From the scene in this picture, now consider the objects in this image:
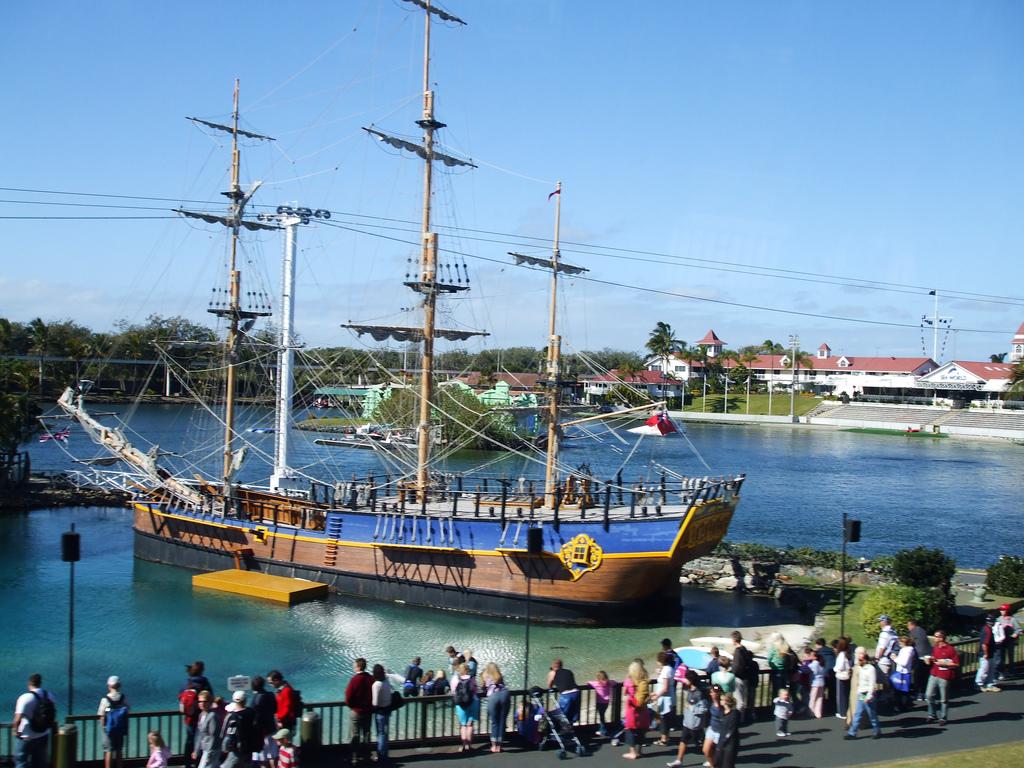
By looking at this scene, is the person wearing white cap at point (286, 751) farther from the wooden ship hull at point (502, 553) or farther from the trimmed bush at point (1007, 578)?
the trimmed bush at point (1007, 578)

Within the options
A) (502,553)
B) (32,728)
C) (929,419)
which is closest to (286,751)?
(32,728)

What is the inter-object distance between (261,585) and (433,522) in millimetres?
5680

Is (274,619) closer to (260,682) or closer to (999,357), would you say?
(260,682)

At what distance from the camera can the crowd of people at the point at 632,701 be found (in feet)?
34.6

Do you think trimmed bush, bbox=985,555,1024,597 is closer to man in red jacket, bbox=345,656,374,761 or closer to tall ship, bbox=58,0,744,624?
tall ship, bbox=58,0,744,624

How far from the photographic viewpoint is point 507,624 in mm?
24641

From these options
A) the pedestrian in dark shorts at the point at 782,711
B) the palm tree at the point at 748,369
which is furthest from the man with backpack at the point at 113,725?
the palm tree at the point at 748,369

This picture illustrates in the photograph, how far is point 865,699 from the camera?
1230cm

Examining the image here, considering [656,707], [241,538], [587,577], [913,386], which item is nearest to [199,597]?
[241,538]

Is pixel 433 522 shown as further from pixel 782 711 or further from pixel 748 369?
pixel 748 369

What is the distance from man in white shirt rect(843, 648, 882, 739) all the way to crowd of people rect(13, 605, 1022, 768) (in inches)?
0.5

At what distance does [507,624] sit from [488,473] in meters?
38.2

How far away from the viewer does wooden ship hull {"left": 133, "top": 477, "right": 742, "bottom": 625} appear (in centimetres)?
2383

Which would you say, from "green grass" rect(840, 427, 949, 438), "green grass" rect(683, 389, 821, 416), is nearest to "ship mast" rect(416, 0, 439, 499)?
"green grass" rect(840, 427, 949, 438)
